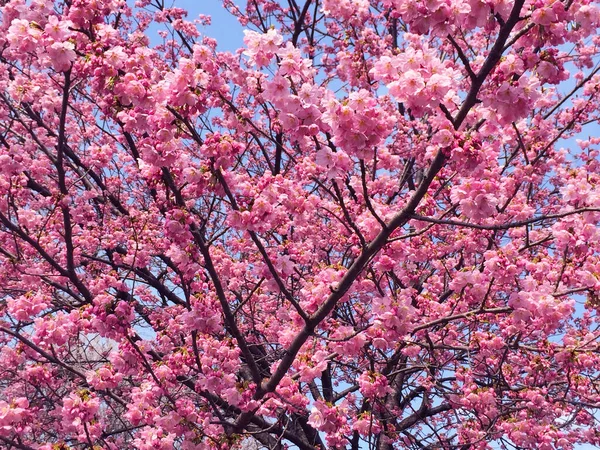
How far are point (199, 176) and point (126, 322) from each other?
5.18 ft

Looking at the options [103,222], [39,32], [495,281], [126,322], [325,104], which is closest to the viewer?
[325,104]

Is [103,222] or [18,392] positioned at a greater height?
[103,222]

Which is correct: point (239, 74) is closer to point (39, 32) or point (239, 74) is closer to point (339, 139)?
point (39, 32)

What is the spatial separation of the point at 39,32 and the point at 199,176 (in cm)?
154

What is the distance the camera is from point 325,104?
124 inches

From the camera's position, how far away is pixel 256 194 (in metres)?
3.68

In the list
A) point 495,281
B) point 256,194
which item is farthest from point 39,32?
point 495,281

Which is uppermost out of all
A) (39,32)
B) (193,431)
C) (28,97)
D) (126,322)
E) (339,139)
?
(28,97)

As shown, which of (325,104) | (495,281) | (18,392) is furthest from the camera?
(18,392)

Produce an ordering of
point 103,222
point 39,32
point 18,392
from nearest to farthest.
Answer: point 39,32, point 103,222, point 18,392

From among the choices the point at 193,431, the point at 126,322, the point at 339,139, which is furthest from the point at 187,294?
the point at 339,139

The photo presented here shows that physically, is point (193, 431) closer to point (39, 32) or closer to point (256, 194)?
point (256, 194)

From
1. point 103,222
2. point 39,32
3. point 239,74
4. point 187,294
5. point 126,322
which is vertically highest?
point 239,74

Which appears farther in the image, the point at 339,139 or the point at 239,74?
the point at 239,74
